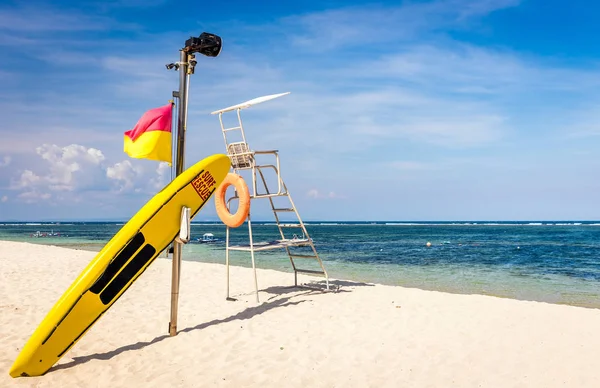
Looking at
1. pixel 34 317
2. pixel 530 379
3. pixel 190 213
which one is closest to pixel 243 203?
pixel 190 213

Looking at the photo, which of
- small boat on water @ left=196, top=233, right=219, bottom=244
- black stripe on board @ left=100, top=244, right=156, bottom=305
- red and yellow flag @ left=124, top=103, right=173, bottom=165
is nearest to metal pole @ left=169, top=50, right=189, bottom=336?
red and yellow flag @ left=124, top=103, right=173, bottom=165

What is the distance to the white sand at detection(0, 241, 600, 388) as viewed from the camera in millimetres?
4539

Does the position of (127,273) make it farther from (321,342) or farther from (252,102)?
(252,102)

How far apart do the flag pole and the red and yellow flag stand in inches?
6.7

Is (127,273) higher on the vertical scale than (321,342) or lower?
higher

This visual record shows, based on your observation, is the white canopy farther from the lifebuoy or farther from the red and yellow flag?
the red and yellow flag

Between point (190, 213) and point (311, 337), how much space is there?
7.44 ft

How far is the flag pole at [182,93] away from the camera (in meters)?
5.93

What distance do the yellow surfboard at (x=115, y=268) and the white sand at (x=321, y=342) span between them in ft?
0.84

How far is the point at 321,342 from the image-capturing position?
5.68 meters

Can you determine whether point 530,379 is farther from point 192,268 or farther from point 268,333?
point 192,268

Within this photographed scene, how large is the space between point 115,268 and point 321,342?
8.72 ft

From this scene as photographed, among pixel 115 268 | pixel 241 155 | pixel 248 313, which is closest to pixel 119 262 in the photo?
pixel 115 268

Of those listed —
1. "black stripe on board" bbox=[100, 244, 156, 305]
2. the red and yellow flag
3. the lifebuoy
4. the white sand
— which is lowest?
the white sand
